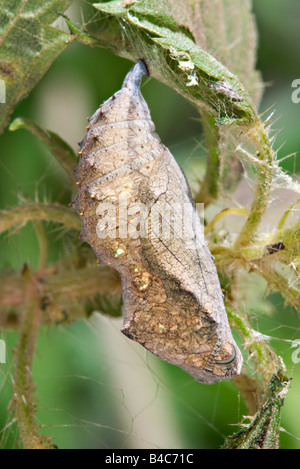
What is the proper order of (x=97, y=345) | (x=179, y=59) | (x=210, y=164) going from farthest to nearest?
(x=97, y=345)
(x=210, y=164)
(x=179, y=59)

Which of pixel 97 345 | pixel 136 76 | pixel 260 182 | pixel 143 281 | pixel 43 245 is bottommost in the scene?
pixel 97 345

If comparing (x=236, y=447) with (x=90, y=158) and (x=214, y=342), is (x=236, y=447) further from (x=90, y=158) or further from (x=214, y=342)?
(x=90, y=158)

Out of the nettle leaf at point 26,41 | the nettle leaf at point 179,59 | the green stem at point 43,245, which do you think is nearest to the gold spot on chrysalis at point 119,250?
the nettle leaf at point 179,59

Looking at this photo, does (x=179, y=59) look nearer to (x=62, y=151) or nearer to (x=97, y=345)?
(x=62, y=151)

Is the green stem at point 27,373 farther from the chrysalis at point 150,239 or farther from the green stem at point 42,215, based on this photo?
the chrysalis at point 150,239

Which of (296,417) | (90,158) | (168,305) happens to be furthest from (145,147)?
(296,417)

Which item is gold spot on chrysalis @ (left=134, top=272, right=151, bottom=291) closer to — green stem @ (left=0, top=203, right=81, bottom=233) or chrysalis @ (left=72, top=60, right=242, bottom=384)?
chrysalis @ (left=72, top=60, right=242, bottom=384)

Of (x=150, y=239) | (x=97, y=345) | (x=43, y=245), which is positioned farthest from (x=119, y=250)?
(x=97, y=345)
